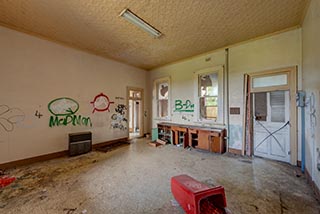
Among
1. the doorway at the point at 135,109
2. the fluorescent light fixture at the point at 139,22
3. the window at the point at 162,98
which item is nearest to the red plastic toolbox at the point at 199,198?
the fluorescent light fixture at the point at 139,22

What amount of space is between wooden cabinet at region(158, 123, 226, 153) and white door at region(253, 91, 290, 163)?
89 centimetres

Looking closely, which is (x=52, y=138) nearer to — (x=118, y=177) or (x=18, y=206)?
(x=18, y=206)

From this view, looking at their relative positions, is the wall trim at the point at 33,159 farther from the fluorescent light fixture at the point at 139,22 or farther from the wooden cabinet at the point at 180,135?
the fluorescent light fixture at the point at 139,22

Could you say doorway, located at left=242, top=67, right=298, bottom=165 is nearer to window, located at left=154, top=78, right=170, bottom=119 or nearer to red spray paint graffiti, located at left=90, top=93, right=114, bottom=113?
window, located at left=154, top=78, right=170, bottom=119

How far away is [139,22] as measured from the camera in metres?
3.04

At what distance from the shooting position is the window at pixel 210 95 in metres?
4.48

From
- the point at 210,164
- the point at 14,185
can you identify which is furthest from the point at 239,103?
the point at 14,185

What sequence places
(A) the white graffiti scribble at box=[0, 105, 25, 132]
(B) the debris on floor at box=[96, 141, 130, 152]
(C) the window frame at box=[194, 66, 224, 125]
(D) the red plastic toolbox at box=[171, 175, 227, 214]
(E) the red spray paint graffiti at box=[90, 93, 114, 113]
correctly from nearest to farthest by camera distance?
(D) the red plastic toolbox at box=[171, 175, 227, 214] < (A) the white graffiti scribble at box=[0, 105, 25, 132] < (C) the window frame at box=[194, 66, 224, 125] < (B) the debris on floor at box=[96, 141, 130, 152] < (E) the red spray paint graffiti at box=[90, 93, 114, 113]

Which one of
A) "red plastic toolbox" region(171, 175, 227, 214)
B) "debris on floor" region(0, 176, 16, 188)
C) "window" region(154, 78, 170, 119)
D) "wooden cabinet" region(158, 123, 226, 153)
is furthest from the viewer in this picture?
"window" region(154, 78, 170, 119)

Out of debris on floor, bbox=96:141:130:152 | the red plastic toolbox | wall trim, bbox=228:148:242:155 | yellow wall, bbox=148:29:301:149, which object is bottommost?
debris on floor, bbox=96:141:130:152

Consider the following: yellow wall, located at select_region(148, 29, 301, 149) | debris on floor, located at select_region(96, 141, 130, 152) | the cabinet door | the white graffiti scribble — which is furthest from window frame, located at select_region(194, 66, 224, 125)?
the white graffiti scribble

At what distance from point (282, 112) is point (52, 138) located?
235 inches

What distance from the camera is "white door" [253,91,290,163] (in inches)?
133

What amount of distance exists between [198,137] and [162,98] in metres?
2.47
